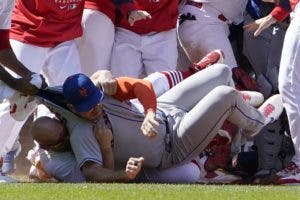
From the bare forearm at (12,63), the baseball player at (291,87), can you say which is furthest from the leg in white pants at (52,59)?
the baseball player at (291,87)

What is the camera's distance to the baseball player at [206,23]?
8.43 m

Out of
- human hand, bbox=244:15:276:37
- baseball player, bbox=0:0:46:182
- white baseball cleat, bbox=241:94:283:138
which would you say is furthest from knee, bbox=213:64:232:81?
baseball player, bbox=0:0:46:182

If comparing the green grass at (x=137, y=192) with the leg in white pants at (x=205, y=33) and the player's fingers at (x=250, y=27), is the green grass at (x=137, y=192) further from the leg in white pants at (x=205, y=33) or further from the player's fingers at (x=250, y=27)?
the leg in white pants at (x=205, y=33)

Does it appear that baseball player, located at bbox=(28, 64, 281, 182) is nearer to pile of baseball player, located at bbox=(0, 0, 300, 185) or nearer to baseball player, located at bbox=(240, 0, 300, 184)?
pile of baseball player, located at bbox=(0, 0, 300, 185)

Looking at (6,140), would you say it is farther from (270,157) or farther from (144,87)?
(270,157)

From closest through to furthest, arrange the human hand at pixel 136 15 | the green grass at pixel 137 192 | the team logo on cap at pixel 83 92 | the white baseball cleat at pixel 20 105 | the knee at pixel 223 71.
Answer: the green grass at pixel 137 192 < the team logo on cap at pixel 83 92 < the white baseball cleat at pixel 20 105 < the knee at pixel 223 71 < the human hand at pixel 136 15

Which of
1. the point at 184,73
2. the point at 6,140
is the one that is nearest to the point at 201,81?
the point at 184,73

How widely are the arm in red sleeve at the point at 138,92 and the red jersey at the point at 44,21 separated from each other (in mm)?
953

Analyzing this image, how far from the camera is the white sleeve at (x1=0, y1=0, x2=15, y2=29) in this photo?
6.61 metres

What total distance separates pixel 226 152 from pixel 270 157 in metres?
0.37

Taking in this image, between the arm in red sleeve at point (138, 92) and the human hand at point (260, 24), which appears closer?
the arm in red sleeve at point (138, 92)

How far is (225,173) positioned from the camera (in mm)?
7949

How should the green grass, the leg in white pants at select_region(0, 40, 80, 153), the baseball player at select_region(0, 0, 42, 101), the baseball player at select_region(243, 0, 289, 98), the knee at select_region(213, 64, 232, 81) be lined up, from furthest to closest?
the baseball player at select_region(243, 0, 289, 98) → the leg in white pants at select_region(0, 40, 80, 153) → the knee at select_region(213, 64, 232, 81) → the baseball player at select_region(0, 0, 42, 101) → the green grass

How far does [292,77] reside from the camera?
7227 mm
